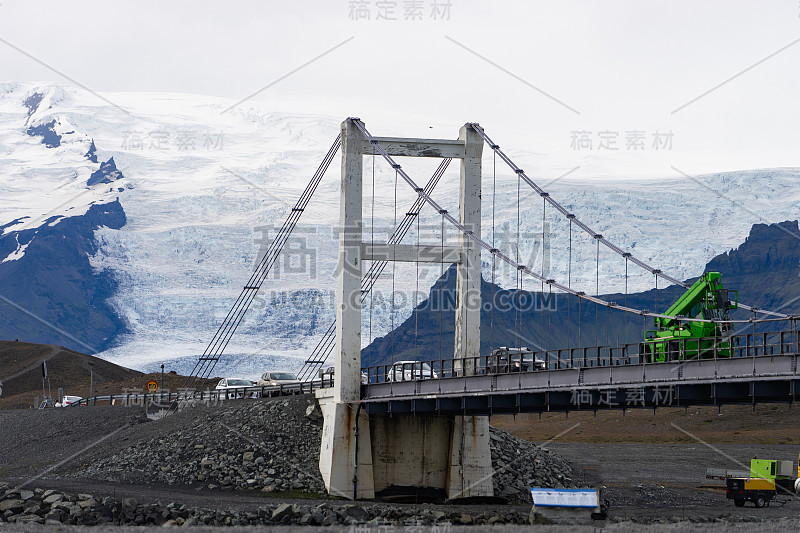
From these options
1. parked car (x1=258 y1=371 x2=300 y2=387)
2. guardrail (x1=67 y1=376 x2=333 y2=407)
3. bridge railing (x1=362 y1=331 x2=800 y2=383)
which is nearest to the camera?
bridge railing (x1=362 y1=331 x2=800 y2=383)

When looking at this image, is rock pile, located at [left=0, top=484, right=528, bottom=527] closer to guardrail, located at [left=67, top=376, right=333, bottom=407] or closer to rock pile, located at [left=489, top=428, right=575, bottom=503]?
rock pile, located at [left=489, top=428, right=575, bottom=503]

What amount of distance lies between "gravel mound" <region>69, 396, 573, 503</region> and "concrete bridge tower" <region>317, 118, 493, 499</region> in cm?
154

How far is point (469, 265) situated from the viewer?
4991 cm

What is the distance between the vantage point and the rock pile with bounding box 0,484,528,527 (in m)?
37.1

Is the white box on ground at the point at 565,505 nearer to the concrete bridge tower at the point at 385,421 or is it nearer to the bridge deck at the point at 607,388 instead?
the bridge deck at the point at 607,388

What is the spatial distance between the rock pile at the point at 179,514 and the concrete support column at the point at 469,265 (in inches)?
352

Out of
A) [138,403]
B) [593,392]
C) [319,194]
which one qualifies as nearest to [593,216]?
[319,194]

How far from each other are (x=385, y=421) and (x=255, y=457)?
20.0 feet

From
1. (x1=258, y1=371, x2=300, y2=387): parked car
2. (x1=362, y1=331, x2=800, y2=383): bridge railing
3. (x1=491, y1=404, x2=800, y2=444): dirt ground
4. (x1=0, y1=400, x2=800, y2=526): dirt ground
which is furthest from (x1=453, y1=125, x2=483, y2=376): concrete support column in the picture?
(x1=491, y1=404, x2=800, y2=444): dirt ground

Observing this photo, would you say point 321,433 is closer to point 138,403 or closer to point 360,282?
point 360,282

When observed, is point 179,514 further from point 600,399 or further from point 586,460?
point 586,460

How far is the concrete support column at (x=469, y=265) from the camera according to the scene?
48812mm

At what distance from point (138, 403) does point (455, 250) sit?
35.3m

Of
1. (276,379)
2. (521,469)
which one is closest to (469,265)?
(521,469)
